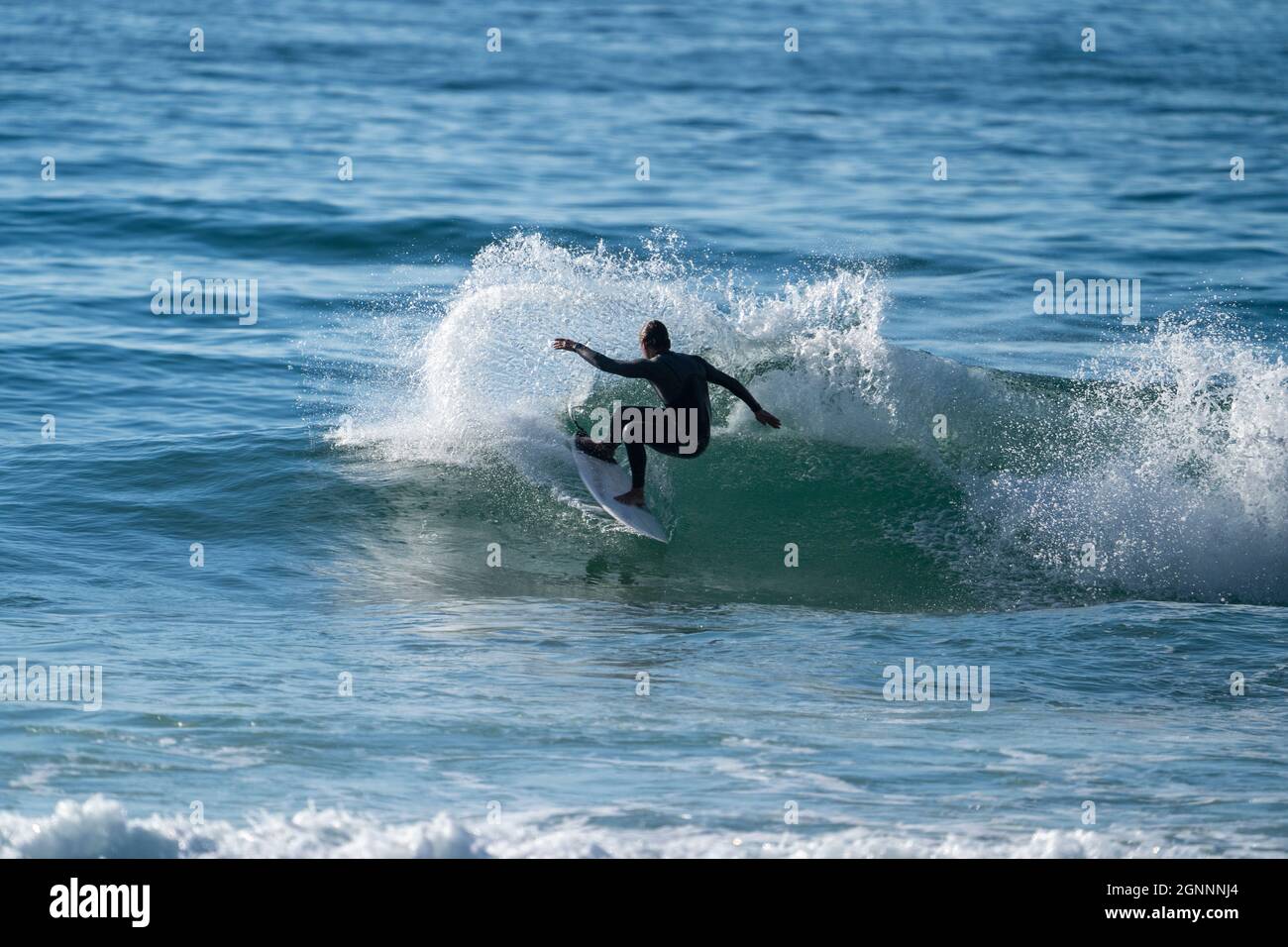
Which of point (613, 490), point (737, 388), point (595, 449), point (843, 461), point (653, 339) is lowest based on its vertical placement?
point (613, 490)

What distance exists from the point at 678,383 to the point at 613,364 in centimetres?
63

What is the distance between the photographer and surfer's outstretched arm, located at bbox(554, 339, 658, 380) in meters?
11.2

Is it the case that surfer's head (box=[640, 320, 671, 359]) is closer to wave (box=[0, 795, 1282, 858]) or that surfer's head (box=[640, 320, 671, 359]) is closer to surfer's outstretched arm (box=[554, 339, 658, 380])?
surfer's outstretched arm (box=[554, 339, 658, 380])

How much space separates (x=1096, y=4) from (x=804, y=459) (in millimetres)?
54692

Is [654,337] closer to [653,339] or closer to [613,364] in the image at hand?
[653,339]

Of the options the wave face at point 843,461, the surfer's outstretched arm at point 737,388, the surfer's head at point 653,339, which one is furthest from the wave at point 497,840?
the surfer's head at point 653,339

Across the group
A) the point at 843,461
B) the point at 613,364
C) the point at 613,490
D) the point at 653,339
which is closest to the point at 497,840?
the point at 613,364

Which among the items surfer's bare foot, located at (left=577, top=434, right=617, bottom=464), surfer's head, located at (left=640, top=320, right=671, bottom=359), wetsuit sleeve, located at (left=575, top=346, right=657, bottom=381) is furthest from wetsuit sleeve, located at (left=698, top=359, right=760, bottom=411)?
surfer's bare foot, located at (left=577, top=434, right=617, bottom=464)

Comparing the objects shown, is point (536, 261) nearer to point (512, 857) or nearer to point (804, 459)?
point (804, 459)

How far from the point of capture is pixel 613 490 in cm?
1252

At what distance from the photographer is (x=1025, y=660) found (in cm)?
990

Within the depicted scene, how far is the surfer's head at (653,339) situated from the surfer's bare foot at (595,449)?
0.94 metres

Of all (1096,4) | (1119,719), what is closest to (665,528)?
(1119,719)

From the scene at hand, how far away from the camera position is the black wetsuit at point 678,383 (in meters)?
11.7
